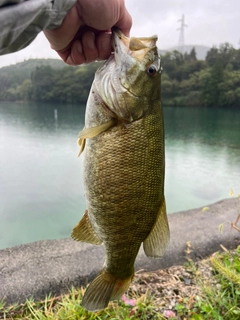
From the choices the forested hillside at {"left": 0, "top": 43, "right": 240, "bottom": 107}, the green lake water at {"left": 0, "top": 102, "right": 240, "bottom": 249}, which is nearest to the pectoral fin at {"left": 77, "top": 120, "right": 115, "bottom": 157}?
the green lake water at {"left": 0, "top": 102, "right": 240, "bottom": 249}

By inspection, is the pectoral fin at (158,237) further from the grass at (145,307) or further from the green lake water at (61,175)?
the green lake water at (61,175)

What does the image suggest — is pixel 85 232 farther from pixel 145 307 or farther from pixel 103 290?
pixel 145 307

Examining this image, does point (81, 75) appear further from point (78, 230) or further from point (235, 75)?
point (235, 75)

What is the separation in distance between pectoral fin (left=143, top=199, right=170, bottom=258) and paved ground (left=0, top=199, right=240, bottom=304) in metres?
1.55

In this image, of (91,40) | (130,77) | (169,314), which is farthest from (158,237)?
(169,314)

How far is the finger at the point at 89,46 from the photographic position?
1345 millimetres

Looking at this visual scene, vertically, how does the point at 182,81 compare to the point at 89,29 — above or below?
below

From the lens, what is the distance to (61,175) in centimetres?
911

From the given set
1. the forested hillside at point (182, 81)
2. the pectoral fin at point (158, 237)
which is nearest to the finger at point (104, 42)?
the pectoral fin at point (158, 237)

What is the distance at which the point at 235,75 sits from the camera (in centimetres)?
2406

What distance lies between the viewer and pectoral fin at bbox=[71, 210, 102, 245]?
1414 millimetres

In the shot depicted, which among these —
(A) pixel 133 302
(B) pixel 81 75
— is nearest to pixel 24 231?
(A) pixel 133 302

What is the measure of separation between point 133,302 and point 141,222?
1.28m

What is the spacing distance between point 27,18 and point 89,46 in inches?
13.4
